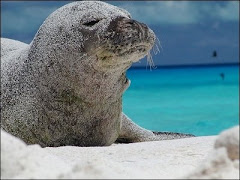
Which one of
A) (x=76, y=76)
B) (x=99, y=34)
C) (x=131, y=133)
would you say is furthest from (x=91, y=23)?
(x=131, y=133)

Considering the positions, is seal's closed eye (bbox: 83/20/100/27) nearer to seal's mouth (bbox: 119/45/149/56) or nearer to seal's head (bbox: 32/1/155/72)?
seal's head (bbox: 32/1/155/72)

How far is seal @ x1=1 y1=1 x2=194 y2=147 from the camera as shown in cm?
415

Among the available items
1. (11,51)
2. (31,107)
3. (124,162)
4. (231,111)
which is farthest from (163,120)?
(124,162)

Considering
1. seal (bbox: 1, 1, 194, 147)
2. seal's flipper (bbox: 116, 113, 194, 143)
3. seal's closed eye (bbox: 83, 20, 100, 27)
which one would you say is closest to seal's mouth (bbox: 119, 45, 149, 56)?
seal (bbox: 1, 1, 194, 147)

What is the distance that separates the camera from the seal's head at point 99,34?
4078 mm

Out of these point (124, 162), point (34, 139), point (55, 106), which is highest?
point (124, 162)

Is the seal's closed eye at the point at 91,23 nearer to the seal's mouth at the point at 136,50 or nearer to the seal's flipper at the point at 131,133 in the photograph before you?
the seal's mouth at the point at 136,50

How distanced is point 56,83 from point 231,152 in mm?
2583

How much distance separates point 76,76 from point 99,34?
0.37 m

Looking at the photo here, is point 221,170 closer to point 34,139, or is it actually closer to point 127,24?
point 127,24

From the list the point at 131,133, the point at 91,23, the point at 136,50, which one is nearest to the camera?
the point at 136,50

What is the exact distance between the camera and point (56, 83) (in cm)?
441

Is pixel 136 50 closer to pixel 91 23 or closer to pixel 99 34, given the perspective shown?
pixel 99 34

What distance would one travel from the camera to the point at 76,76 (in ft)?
14.2
